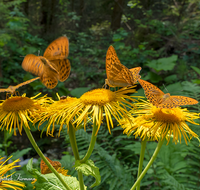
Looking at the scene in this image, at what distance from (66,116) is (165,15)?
6.70 m

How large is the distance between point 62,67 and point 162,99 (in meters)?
0.61

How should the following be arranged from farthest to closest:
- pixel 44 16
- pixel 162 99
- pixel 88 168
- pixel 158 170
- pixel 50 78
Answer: pixel 44 16 < pixel 158 170 < pixel 50 78 < pixel 162 99 < pixel 88 168

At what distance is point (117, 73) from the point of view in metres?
0.85

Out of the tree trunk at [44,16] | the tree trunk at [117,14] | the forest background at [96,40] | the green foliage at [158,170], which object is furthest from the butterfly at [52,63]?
the tree trunk at [117,14]

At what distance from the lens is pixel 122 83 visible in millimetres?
834

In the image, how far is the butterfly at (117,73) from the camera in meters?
0.81

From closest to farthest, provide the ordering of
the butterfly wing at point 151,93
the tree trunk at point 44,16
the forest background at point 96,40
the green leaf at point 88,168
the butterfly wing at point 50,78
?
the green leaf at point 88,168
the butterfly wing at point 151,93
the butterfly wing at point 50,78
the forest background at point 96,40
the tree trunk at point 44,16

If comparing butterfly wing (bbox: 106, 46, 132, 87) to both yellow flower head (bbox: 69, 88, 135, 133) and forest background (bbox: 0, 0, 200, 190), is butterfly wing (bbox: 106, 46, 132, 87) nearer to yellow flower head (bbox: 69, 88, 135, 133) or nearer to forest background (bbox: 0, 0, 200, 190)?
yellow flower head (bbox: 69, 88, 135, 133)

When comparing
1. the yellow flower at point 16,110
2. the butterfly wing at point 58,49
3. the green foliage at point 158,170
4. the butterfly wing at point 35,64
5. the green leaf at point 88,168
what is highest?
the butterfly wing at point 58,49

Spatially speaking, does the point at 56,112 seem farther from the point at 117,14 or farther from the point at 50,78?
the point at 117,14

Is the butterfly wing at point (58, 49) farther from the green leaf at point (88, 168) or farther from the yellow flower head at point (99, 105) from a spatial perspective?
the green leaf at point (88, 168)

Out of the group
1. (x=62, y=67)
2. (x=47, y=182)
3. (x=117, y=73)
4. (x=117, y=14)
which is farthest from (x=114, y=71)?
(x=117, y=14)

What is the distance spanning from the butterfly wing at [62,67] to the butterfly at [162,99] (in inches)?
18.2

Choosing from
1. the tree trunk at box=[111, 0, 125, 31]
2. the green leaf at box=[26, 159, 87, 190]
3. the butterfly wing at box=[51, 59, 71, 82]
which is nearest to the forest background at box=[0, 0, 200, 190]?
the tree trunk at box=[111, 0, 125, 31]
